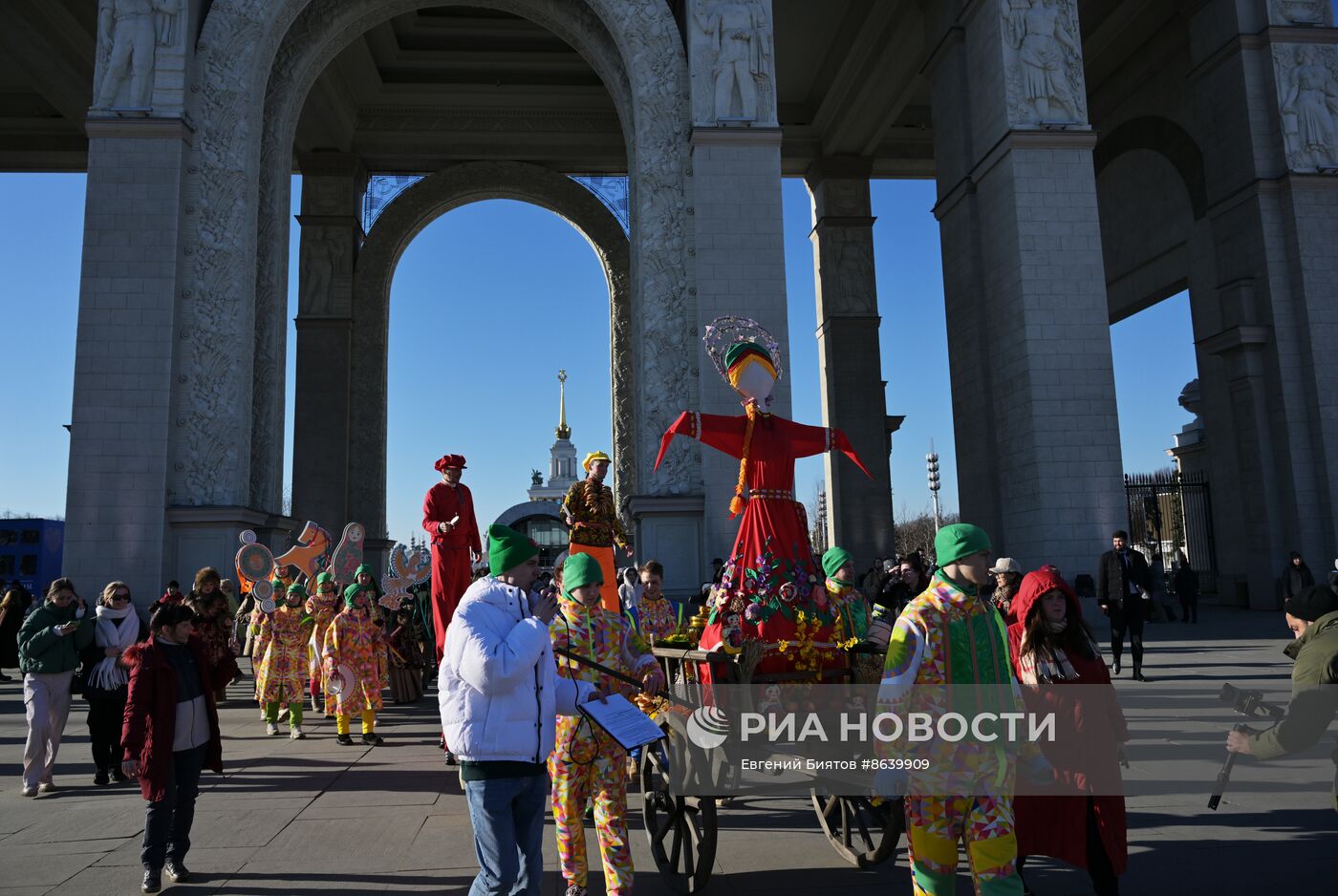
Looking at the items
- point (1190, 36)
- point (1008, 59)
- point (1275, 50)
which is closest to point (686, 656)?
point (1008, 59)

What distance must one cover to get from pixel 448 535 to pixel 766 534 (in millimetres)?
3494

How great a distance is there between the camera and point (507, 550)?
11.9ft

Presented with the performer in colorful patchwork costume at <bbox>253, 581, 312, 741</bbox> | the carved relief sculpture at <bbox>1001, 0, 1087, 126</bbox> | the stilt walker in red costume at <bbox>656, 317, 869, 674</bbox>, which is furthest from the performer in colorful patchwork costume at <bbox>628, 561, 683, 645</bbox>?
the carved relief sculpture at <bbox>1001, 0, 1087, 126</bbox>

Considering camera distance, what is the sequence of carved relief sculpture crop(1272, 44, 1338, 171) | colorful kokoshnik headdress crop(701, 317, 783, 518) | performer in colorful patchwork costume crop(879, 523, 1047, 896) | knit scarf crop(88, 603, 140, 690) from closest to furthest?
performer in colorful patchwork costume crop(879, 523, 1047, 896), colorful kokoshnik headdress crop(701, 317, 783, 518), knit scarf crop(88, 603, 140, 690), carved relief sculpture crop(1272, 44, 1338, 171)

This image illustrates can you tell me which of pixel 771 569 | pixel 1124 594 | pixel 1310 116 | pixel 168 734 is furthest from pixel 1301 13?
pixel 168 734

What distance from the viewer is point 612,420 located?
26000 mm

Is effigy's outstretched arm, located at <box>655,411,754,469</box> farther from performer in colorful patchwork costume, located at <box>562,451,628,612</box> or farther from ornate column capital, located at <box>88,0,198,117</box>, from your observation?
ornate column capital, located at <box>88,0,198,117</box>

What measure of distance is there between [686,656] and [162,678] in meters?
2.83

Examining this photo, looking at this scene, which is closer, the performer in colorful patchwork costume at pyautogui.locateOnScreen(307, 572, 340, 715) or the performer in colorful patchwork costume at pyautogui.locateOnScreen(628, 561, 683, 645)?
the performer in colorful patchwork costume at pyautogui.locateOnScreen(628, 561, 683, 645)

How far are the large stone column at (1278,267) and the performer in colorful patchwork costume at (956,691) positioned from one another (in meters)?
16.8

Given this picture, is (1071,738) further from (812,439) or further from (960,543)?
(812,439)

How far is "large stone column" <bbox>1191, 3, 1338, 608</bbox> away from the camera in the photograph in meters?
16.8

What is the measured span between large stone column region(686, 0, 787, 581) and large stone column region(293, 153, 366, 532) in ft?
42.2

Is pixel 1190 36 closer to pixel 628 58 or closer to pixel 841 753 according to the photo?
pixel 628 58
